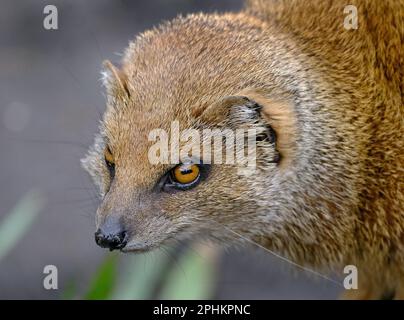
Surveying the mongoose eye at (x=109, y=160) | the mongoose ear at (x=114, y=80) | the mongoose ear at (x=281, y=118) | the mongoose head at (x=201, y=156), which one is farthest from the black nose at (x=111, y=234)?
the mongoose ear at (x=281, y=118)

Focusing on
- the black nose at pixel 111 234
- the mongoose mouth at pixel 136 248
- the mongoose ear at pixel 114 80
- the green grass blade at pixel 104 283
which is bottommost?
the green grass blade at pixel 104 283

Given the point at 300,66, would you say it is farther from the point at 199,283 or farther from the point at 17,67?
the point at 17,67

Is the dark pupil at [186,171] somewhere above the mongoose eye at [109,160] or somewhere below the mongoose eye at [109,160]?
below

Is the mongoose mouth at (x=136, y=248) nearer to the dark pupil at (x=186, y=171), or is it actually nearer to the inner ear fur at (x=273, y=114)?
the dark pupil at (x=186, y=171)

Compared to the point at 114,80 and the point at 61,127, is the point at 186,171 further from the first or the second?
the point at 61,127

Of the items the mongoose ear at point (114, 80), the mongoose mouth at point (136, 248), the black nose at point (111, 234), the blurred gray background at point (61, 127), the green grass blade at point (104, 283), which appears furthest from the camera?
the blurred gray background at point (61, 127)

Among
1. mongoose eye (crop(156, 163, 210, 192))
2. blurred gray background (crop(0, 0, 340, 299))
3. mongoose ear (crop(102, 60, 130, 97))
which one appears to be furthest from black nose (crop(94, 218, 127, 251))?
blurred gray background (crop(0, 0, 340, 299))
